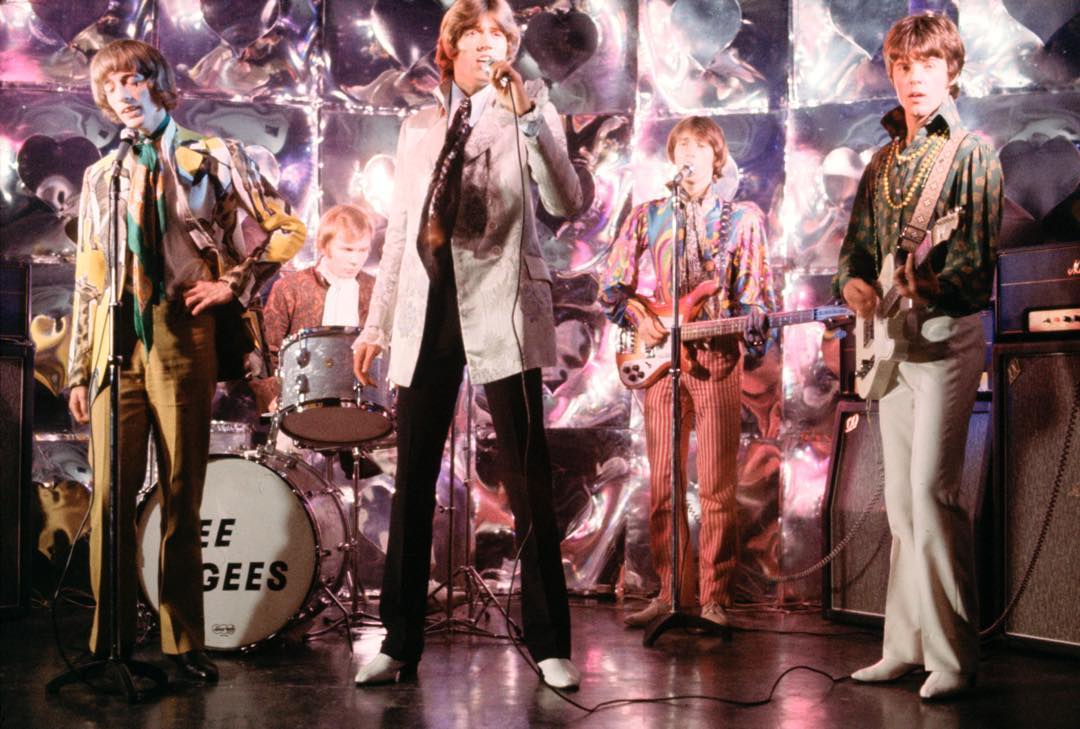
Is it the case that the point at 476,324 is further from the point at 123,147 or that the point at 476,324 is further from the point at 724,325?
the point at 724,325

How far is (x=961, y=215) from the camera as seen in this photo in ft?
11.4

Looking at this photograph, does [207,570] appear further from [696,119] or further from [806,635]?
[696,119]

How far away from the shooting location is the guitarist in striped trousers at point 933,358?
3.46 meters

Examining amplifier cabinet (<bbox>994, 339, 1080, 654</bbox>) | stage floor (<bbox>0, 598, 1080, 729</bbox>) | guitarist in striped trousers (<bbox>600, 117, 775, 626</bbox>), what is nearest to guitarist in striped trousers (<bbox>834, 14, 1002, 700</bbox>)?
stage floor (<bbox>0, 598, 1080, 729</bbox>)

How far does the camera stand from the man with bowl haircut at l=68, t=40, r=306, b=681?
12.0 feet

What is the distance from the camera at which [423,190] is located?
3607mm

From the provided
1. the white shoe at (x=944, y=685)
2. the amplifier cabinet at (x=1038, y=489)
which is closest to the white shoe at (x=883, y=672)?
the white shoe at (x=944, y=685)

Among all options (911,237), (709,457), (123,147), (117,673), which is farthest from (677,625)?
(123,147)

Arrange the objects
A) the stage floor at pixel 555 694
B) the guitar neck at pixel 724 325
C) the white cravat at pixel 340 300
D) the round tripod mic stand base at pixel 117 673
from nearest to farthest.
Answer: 1. the stage floor at pixel 555 694
2. the round tripod mic stand base at pixel 117 673
3. the guitar neck at pixel 724 325
4. the white cravat at pixel 340 300

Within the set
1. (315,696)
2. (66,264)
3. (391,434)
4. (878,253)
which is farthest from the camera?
(66,264)

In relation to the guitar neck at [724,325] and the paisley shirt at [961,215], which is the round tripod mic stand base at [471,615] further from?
the paisley shirt at [961,215]

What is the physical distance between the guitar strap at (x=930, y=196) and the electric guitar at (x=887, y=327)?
20 mm

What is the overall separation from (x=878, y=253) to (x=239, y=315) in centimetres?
223

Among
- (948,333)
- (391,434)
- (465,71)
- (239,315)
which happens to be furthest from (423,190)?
(948,333)
